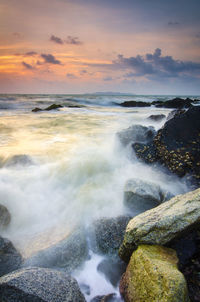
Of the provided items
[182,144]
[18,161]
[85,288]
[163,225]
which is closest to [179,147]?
[182,144]

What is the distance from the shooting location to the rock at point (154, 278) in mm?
2350

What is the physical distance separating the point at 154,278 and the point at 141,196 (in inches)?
100.0

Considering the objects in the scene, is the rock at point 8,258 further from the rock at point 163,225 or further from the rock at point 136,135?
the rock at point 136,135

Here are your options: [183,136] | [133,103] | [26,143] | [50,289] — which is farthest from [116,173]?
[133,103]

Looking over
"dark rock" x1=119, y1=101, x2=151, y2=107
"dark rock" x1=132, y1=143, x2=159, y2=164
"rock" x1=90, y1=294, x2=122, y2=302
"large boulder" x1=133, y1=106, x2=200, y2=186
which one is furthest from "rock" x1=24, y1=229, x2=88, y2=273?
"dark rock" x1=119, y1=101, x2=151, y2=107

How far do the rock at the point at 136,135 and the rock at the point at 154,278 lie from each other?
5.44 meters

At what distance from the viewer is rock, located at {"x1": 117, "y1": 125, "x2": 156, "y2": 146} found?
26.7ft

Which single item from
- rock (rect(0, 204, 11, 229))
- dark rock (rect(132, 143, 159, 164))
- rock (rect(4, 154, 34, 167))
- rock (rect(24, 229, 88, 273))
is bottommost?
rock (rect(24, 229, 88, 273))

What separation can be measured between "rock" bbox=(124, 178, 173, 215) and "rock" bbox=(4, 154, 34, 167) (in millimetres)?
4465

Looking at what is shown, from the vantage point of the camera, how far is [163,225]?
3.16 meters

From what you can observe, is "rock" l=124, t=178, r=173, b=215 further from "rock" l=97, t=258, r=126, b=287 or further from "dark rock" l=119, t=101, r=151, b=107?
"dark rock" l=119, t=101, r=151, b=107

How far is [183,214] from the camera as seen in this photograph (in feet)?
10.6

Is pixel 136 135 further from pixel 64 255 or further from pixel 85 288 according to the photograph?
pixel 85 288

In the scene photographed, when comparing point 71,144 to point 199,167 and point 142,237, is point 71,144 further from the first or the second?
point 142,237
